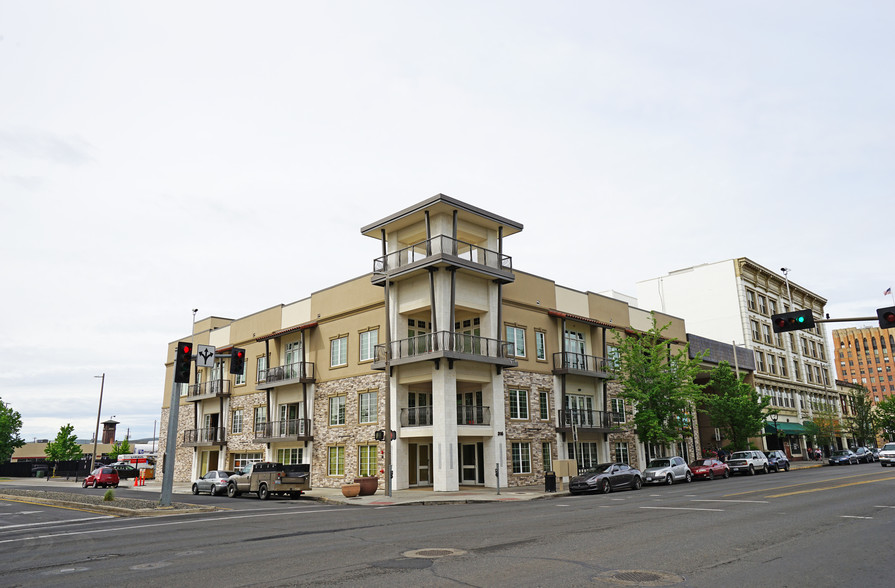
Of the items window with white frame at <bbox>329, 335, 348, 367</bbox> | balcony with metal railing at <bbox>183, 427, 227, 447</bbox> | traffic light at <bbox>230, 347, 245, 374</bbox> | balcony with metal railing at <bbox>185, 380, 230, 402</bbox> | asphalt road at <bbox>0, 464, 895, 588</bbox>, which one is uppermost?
window with white frame at <bbox>329, 335, 348, 367</bbox>

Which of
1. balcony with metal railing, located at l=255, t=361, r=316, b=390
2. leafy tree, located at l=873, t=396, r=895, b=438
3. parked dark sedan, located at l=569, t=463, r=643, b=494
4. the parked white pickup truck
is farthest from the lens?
leafy tree, located at l=873, t=396, r=895, b=438

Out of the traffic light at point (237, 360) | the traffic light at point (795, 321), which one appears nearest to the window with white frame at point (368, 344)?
the traffic light at point (237, 360)

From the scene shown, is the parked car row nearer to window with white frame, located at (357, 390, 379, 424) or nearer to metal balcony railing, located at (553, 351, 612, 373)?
metal balcony railing, located at (553, 351, 612, 373)

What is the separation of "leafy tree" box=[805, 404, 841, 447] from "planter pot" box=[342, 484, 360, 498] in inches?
2224

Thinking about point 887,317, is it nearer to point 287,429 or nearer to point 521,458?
point 521,458

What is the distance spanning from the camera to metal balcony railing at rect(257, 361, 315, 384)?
129ft

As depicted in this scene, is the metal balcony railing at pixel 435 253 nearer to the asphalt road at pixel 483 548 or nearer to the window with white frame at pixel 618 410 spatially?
the window with white frame at pixel 618 410

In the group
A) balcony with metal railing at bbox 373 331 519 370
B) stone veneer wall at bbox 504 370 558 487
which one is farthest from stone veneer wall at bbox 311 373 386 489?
stone veneer wall at bbox 504 370 558 487

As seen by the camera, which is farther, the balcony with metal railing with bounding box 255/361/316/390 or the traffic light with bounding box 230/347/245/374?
the balcony with metal railing with bounding box 255/361/316/390

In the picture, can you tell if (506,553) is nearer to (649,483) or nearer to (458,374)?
(458,374)

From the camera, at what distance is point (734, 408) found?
159 ft

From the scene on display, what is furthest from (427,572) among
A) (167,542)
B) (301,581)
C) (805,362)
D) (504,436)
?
(805,362)

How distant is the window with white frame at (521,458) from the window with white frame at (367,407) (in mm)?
7992

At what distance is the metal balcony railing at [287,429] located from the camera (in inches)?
1529
